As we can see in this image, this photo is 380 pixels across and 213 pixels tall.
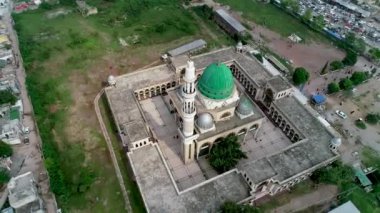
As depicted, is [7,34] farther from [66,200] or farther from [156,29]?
[66,200]

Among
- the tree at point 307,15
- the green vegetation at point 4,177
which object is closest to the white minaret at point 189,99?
the green vegetation at point 4,177

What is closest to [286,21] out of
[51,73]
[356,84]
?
[356,84]

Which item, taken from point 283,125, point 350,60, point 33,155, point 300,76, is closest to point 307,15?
point 350,60

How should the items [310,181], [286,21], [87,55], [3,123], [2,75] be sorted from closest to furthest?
[310,181]
[3,123]
[2,75]
[87,55]
[286,21]

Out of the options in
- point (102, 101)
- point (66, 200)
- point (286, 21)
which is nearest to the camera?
point (66, 200)

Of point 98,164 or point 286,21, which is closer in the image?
point 98,164

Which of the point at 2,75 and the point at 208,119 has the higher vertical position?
the point at 208,119
